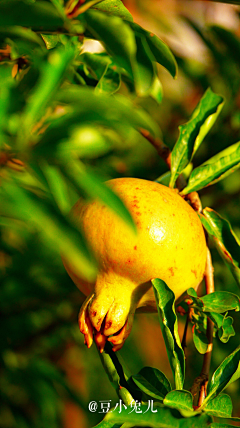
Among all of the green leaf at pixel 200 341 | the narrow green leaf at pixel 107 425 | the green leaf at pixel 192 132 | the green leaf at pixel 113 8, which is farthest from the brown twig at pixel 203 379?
the green leaf at pixel 113 8

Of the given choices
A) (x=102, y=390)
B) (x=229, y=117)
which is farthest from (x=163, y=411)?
(x=102, y=390)

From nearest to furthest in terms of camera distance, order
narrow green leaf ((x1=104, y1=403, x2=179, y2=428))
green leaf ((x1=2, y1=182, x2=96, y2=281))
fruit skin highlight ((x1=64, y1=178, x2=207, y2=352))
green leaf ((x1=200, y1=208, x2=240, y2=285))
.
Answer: green leaf ((x1=2, y1=182, x2=96, y2=281))
narrow green leaf ((x1=104, y1=403, x2=179, y2=428))
fruit skin highlight ((x1=64, y1=178, x2=207, y2=352))
green leaf ((x1=200, y1=208, x2=240, y2=285))

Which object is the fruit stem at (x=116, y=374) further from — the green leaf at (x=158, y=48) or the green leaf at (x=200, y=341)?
the green leaf at (x=158, y=48)

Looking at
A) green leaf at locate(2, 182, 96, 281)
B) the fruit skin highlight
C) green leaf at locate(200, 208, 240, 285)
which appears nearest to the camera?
green leaf at locate(2, 182, 96, 281)

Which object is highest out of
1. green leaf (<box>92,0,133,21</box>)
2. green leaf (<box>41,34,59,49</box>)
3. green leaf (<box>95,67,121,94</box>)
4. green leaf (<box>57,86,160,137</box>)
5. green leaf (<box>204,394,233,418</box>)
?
green leaf (<box>92,0,133,21</box>)

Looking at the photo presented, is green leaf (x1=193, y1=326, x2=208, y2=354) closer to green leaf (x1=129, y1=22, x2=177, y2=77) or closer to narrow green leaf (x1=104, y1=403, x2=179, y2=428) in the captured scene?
narrow green leaf (x1=104, y1=403, x2=179, y2=428)

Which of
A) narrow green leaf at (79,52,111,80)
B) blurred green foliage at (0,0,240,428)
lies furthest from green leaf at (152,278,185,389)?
narrow green leaf at (79,52,111,80)

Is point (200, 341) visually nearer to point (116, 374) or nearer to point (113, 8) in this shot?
point (116, 374)
